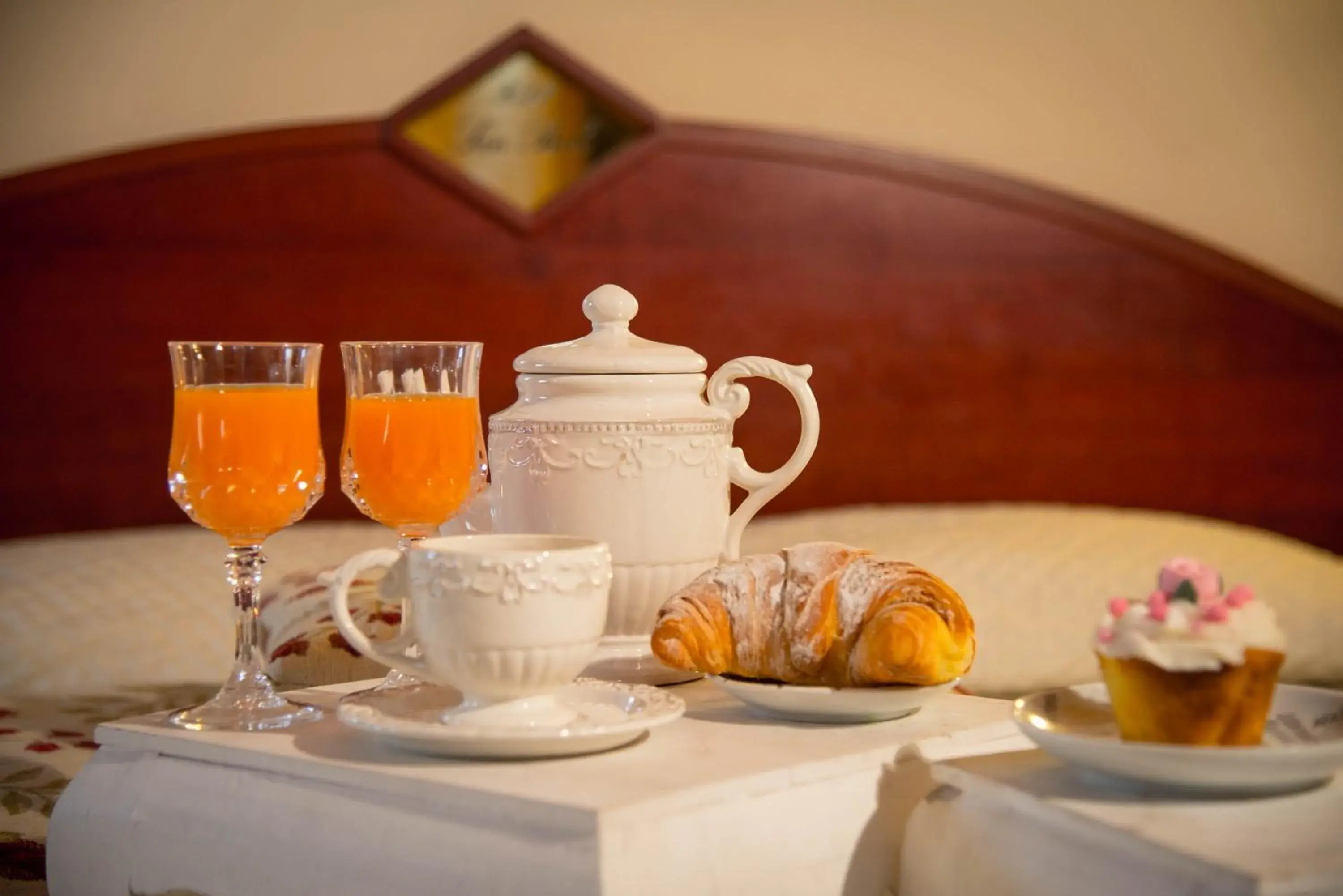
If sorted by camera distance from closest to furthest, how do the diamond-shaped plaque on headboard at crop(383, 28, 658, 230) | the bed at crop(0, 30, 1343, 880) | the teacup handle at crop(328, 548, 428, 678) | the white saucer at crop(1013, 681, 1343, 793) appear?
the white saucer at crop(1013, 681, 1343, 793) < the teacup handle at crop(328, 548, 428, 678) < the bed at crop(0, 30, 1343, 880) < the diamond-shaped plaque on headboard at crop(383, 28, 658, 230)

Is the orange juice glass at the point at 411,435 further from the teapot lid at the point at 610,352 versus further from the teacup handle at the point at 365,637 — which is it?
the teacup handle at the point at 365,637

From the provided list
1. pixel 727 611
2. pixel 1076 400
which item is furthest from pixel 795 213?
pixel 727 611

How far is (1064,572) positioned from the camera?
1900mm

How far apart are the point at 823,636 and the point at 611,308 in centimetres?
32

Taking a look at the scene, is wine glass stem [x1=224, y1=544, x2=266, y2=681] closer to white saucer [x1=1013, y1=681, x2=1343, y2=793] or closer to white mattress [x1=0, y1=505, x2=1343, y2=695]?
white saucer [x1=1013, y1=681, x2=1343, y2=793]

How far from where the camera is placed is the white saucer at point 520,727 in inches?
30.1

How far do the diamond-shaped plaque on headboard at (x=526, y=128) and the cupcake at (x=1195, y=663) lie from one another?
5.91 ft

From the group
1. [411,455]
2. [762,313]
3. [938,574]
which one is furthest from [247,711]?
[762,313]

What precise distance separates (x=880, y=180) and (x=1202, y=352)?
2.08 ft

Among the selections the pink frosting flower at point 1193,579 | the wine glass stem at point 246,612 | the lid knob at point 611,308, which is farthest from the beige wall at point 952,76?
the pink frosting flower at point 1193,579

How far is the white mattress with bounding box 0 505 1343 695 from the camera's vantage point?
1.74m

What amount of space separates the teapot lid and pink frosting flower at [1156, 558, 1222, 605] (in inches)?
15.0

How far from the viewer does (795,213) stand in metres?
2.51

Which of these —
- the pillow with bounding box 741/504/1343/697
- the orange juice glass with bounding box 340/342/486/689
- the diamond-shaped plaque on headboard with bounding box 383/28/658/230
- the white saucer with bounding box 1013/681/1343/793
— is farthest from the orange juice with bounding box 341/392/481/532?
the diamond-shaped plaque on headboard with bounding box 383/28/658/230
